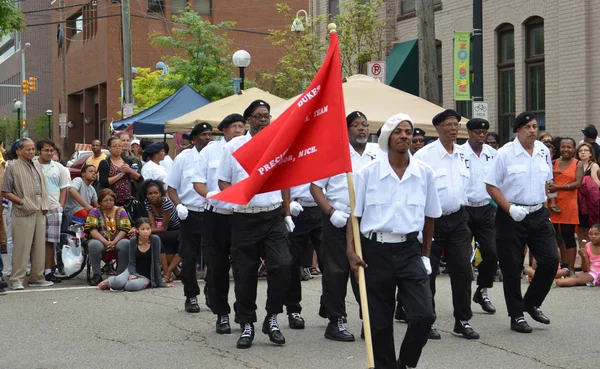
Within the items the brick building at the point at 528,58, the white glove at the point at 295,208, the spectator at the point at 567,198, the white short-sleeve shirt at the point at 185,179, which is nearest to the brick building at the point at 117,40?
the brick building at the point at 528,58

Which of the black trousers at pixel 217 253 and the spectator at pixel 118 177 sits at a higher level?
the spectator at pixel 118 177

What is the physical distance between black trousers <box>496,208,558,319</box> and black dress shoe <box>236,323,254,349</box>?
259 centimetres

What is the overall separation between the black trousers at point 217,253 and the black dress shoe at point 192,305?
149cm

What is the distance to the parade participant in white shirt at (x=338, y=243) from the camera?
31.0 ft

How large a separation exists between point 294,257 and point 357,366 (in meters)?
2.37

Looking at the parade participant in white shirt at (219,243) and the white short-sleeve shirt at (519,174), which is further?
the white short-sleeve shirt at (519,174)

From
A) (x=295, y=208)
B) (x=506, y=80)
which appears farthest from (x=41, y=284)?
(x=506, y=80)

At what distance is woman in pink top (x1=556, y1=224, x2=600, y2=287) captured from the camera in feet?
42.8

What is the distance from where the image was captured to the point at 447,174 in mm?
9484

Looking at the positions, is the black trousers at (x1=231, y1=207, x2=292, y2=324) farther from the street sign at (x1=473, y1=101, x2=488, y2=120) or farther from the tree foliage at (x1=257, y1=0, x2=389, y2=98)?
→ the tree foliage at (x1=257, y1=0, x2=389, y2=98)

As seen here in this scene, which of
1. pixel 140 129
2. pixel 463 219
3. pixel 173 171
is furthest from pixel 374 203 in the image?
pixel 140 129

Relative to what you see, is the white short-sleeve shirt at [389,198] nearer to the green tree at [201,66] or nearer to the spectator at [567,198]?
the spectator at [567,198]

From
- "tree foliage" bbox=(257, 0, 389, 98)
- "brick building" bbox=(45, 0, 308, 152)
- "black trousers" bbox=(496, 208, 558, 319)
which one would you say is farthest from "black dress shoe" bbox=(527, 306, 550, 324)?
"brick building" bbox=(45, 0, 308, 152)

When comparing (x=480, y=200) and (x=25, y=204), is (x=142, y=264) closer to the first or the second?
(x=25, y=204)
